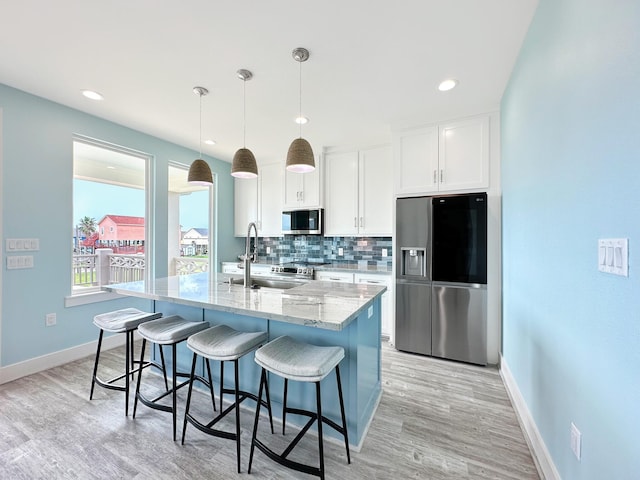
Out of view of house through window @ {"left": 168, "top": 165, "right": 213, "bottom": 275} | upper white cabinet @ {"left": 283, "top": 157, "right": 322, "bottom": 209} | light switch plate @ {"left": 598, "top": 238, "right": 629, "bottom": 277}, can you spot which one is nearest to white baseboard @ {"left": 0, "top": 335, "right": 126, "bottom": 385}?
view of house through window @ {"left": 168, "top": 165, "right": 213, "bottom": 275}

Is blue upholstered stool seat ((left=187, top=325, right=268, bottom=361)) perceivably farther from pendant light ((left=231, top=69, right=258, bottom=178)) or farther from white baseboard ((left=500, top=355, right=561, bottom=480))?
white baseboard ((left=500, top=355, right=561, bottom=480))

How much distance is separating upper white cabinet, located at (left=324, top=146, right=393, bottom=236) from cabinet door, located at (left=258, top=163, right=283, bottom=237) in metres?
0.87

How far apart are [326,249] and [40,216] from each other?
339 cm

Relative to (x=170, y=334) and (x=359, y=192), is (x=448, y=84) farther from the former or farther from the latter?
(x=170, y=334)

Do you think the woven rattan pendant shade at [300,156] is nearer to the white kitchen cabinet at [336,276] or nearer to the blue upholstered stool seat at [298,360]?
the blue upholstered stool seat at [298,360]

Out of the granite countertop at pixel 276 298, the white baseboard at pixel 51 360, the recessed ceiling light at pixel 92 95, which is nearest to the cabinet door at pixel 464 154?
the granite countertop at pixel 276 298

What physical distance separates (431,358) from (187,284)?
256 centimetres

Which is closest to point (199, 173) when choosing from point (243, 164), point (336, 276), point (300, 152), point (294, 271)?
point (243, 164)

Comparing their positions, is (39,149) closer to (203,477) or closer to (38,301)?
(38,301)

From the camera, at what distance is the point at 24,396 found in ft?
7.17

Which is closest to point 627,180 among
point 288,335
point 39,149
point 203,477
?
point 288,335

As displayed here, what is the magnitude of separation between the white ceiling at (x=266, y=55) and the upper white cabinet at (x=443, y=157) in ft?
0.51

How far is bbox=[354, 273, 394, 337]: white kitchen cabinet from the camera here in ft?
10.9

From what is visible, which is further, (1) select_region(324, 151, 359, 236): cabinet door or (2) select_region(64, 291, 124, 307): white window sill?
(1) select_region(324, 151, 359, 236): cabinet door
